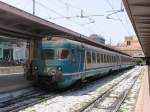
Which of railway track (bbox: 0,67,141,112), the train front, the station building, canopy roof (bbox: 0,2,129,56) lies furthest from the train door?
the train front

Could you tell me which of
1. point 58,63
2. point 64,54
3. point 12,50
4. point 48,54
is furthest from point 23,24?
point 12,50

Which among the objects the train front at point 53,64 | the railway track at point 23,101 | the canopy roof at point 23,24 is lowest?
the railway track at point 23,101

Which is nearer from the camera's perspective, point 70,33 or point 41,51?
point 41,51

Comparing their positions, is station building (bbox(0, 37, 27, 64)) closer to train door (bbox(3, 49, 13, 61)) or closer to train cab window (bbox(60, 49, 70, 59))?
train door (bbox(3, 49, 13, 61))

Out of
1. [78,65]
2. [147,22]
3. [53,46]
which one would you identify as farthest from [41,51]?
[147,22]

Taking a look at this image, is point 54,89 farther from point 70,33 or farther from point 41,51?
point 70,33

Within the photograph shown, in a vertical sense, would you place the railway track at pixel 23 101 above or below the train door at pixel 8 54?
below

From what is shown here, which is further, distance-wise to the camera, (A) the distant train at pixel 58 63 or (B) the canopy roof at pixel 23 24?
(A) the distant train at pixel 58 63

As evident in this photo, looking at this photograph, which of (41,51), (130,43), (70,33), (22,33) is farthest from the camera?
(130,43)

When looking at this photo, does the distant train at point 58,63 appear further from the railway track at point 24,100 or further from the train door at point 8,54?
the train door at point 8,54

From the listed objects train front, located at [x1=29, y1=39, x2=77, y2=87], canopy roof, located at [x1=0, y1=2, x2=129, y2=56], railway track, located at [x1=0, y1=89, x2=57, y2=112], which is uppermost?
canopy roof, located at [x1=0, y1=2, x2=129, y2=56]

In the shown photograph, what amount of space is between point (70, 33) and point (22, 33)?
152 inches

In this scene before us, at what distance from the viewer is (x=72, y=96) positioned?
17.9 m

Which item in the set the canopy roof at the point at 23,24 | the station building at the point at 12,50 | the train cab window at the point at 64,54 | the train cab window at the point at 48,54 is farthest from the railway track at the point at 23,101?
the station building at the point at 12,50
